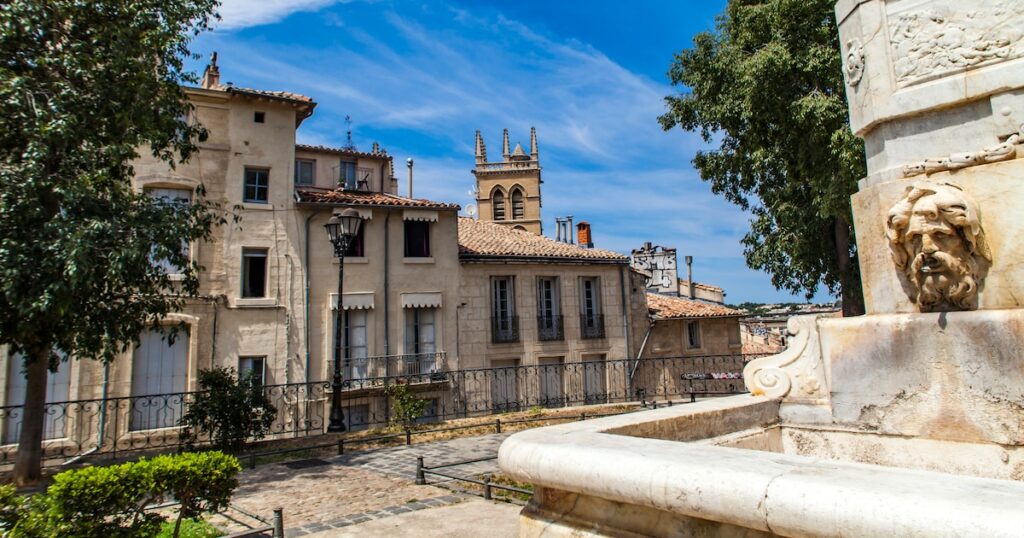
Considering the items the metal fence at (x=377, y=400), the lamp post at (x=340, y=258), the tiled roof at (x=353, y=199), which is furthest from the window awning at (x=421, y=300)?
the lamp post at (x=340, y=258)

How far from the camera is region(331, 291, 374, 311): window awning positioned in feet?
66.0

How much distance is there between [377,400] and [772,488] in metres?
19.3

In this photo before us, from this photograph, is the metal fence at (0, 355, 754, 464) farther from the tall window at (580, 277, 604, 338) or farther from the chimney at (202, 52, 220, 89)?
the chimney at (202, 52, 220, 89)

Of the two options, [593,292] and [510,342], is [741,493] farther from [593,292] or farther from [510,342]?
[593,292]

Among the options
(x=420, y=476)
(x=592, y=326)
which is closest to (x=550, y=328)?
(x=592, y=326)

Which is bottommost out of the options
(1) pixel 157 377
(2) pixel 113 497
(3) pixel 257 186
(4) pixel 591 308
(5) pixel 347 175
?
(2) pixel 113 497

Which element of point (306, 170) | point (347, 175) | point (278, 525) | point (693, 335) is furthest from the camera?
point (693, 335)

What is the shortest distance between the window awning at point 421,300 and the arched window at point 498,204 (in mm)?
41446

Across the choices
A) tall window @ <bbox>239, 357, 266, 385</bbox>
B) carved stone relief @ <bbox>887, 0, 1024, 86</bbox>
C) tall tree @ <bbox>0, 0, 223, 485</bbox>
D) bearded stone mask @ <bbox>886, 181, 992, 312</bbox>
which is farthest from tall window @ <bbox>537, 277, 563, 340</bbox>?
bearded stone mask @ <bbox>886, 181, 992, 312</bbox>

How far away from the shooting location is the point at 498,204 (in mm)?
62938

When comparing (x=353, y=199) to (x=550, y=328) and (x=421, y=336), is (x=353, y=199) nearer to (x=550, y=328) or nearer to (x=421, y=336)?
(x=421, y=336)

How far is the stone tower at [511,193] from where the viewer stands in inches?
2446

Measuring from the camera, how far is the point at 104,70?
31.6 feet

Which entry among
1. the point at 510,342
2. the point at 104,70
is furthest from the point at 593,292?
the point at 104,70
